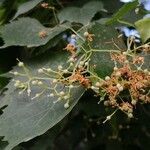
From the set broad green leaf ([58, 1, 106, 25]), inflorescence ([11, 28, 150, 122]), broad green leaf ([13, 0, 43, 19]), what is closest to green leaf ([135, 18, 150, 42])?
inflorescence ([11, 28, 150, 122])

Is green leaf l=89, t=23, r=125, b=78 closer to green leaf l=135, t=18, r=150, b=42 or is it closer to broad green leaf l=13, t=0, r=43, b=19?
green leaf l=135, t=18, r=150, b=42

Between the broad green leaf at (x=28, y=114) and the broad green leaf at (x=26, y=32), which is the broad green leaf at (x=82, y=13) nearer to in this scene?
the broad green leaf at (x=26, y=32)

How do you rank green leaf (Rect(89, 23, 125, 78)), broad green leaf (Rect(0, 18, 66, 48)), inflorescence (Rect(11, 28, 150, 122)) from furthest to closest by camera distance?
1. broad green leaf (Rect(0, 18, 66, 48))
2. green leaf (Rect(89, 23, 125, 78))
3. inflorescence (Rect(11, 28, 150, 122))

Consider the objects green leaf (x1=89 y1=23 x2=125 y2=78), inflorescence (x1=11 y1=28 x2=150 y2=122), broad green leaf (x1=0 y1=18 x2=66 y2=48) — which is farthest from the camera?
broad green leaf (x1=0 y1=18 x2=66 y2=48)

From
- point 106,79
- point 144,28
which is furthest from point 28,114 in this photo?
point 144,28

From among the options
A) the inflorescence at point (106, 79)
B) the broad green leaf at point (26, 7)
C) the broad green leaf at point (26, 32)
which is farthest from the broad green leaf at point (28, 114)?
the broad green leaf at point (26, 7)

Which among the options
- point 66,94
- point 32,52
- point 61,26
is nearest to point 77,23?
point 61,26
